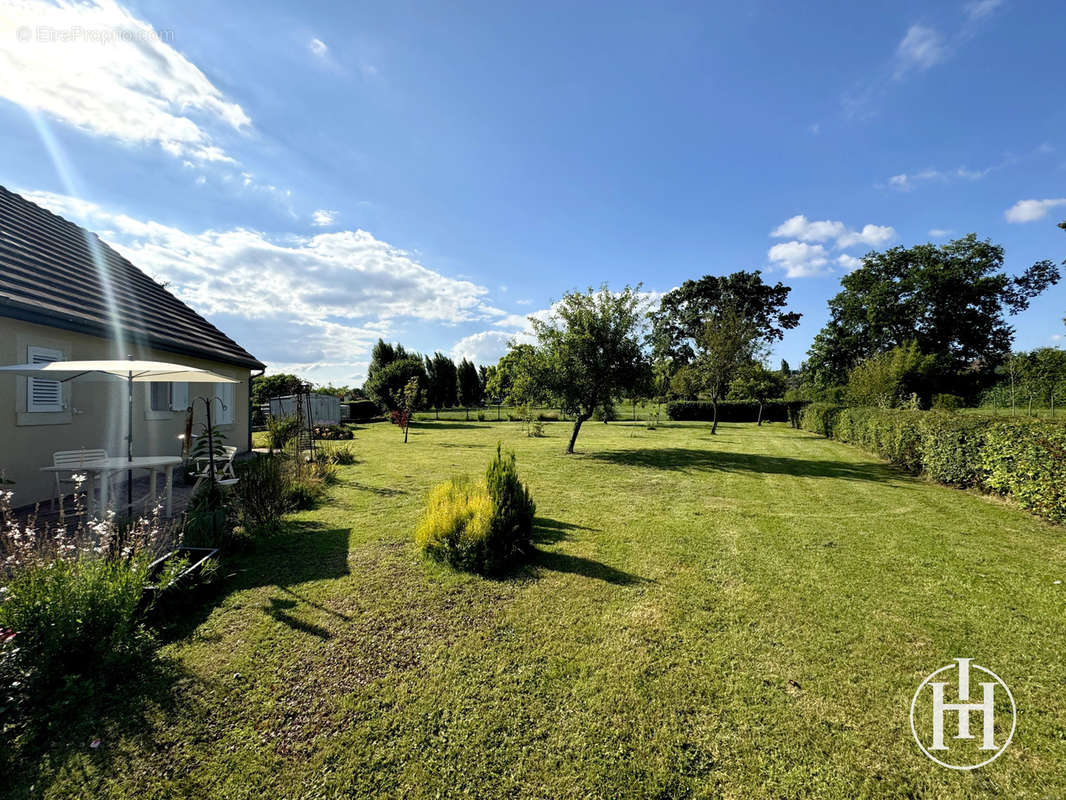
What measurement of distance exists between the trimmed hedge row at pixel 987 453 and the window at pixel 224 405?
59.6 ft

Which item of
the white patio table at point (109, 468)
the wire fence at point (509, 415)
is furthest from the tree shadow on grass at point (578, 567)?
the wire fence at point (509, 415)

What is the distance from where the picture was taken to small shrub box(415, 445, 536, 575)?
4969 mm

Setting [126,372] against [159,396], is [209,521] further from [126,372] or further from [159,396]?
[159,396]


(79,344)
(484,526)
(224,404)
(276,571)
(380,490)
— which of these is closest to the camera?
(276,571)

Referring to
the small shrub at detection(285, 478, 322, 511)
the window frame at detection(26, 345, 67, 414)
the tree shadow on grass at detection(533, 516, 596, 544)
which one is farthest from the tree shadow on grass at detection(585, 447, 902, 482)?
the window frame at detection(26, 345, 67, 414)

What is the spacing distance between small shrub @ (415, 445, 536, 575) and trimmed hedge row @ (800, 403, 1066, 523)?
28.0ft

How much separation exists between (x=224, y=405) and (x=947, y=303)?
5697 centimetres

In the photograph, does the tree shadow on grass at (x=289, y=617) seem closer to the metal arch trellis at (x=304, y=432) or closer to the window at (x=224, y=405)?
the metal arch trellis at (x=304, y=432)

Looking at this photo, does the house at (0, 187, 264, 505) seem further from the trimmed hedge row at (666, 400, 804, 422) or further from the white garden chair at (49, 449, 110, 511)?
the trimmed hedge row at (666, 400, 804, 422)

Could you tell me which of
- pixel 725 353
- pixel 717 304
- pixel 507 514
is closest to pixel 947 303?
pixel 717 304

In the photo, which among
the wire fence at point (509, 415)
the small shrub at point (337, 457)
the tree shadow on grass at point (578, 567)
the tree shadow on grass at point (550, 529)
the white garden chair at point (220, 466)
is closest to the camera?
the tree shadow on grass at point (578, 567)

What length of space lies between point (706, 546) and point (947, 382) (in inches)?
1994

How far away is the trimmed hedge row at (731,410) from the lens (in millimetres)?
35969

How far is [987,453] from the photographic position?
827cm
